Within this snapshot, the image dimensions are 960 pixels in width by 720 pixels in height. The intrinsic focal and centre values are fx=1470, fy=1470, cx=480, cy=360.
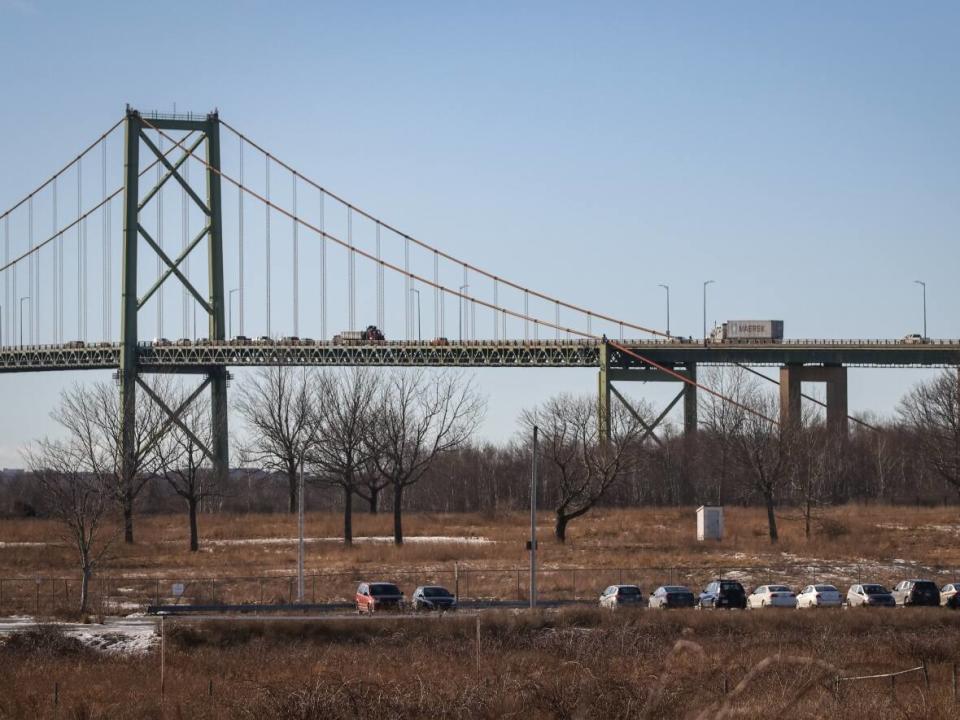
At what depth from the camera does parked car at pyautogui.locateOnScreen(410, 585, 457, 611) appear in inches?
1677

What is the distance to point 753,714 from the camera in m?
23.4

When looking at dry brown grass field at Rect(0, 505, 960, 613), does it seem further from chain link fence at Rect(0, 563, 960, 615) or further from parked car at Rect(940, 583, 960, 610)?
parked car at Rect(940, 583, 960, 610)

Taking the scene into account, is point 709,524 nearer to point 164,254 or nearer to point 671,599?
point 671,599

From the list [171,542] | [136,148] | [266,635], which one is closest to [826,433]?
[171,542]

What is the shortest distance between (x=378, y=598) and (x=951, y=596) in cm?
1722

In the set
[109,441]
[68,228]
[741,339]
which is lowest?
[109,441]

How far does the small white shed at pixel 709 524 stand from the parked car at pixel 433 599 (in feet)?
85.9

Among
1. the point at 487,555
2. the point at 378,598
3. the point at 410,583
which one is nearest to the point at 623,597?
the point at 378,598

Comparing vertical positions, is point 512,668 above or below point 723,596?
below

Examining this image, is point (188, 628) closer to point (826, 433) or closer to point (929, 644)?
point (929, 644)

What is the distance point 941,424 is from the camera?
9238 cm

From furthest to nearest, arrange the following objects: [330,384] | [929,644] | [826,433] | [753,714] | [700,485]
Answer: [700,485] → [826,433] → [330,384] → [929,644] → [753,714]

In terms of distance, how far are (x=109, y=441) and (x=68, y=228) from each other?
53979 mm

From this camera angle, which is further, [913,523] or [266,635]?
[913,523]
